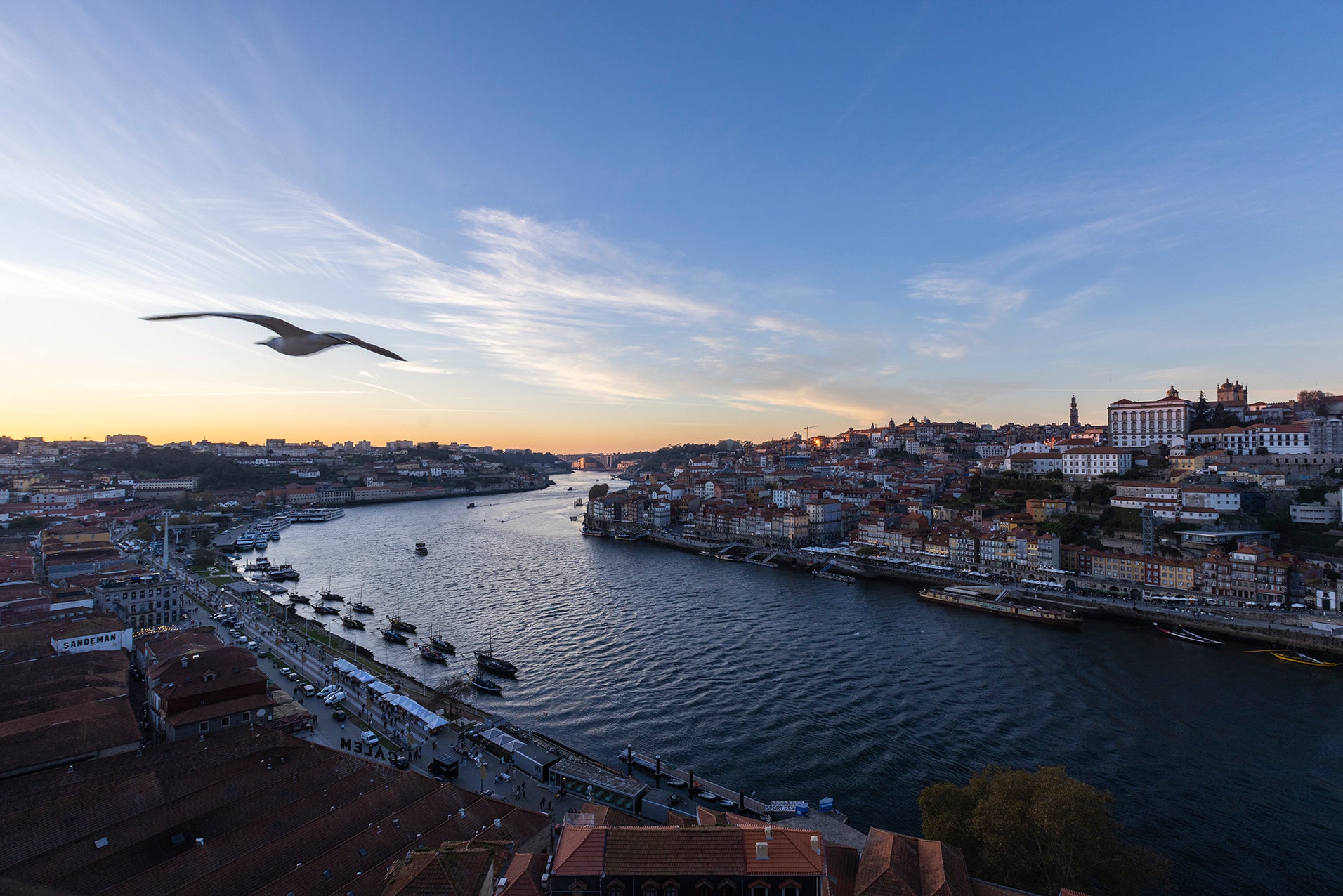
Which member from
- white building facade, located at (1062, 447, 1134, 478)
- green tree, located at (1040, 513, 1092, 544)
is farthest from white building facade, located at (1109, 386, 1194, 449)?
green tree, located at (1040, 513, 1092, 544)

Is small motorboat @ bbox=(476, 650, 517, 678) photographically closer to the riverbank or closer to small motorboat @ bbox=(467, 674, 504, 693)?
small motorboat @ bbox=(467, 674, 504, 693)

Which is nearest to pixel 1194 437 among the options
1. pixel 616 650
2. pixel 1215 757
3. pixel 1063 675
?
pixel 1063 675

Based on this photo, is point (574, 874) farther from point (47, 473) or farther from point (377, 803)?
point (47, 473)

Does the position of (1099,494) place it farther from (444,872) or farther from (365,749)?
(444,872)

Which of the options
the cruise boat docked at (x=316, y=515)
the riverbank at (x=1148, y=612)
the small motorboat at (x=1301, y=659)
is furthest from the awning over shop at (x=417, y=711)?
the cruise boat docked at (x=316, y=515)

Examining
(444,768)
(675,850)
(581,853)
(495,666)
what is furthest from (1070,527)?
(581,853)

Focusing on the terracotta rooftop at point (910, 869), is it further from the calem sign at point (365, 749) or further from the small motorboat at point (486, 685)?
the small motorboat at point (486, 685)

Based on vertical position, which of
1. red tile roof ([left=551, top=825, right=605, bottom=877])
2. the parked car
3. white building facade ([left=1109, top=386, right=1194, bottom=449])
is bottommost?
the parked car
